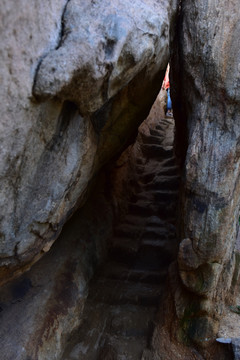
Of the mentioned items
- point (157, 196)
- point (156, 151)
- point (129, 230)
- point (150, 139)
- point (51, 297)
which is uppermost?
point (150, 139)

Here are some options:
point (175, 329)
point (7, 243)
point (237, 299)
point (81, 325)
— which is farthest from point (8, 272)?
point (237, 299)

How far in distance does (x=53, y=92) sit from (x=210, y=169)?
1692 millimetres

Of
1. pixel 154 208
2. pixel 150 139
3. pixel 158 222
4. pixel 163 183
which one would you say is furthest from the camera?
pixel 150 139

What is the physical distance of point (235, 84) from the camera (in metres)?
3.12

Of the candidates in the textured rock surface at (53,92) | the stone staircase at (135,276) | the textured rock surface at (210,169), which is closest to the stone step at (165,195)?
the stone staircase at (135,276)

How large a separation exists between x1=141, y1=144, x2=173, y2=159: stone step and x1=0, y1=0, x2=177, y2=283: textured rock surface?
13.1ft

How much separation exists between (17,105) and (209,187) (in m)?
1.92

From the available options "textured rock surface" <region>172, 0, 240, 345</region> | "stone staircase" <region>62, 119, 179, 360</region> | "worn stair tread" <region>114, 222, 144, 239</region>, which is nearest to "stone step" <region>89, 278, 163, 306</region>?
"stone staircase" <region>62, 119, 179, 360</region>

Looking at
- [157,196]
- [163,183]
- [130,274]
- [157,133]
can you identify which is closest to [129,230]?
[130,274]

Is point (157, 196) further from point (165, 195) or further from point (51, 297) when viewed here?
point (51, 297)

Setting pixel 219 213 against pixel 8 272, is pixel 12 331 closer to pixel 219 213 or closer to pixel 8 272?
pixel 8 272

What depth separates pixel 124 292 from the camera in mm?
4156

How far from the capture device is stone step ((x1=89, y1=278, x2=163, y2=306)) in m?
4.02

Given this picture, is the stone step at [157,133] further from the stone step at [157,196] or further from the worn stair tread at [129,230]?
the worn stair tread at [129,230]
